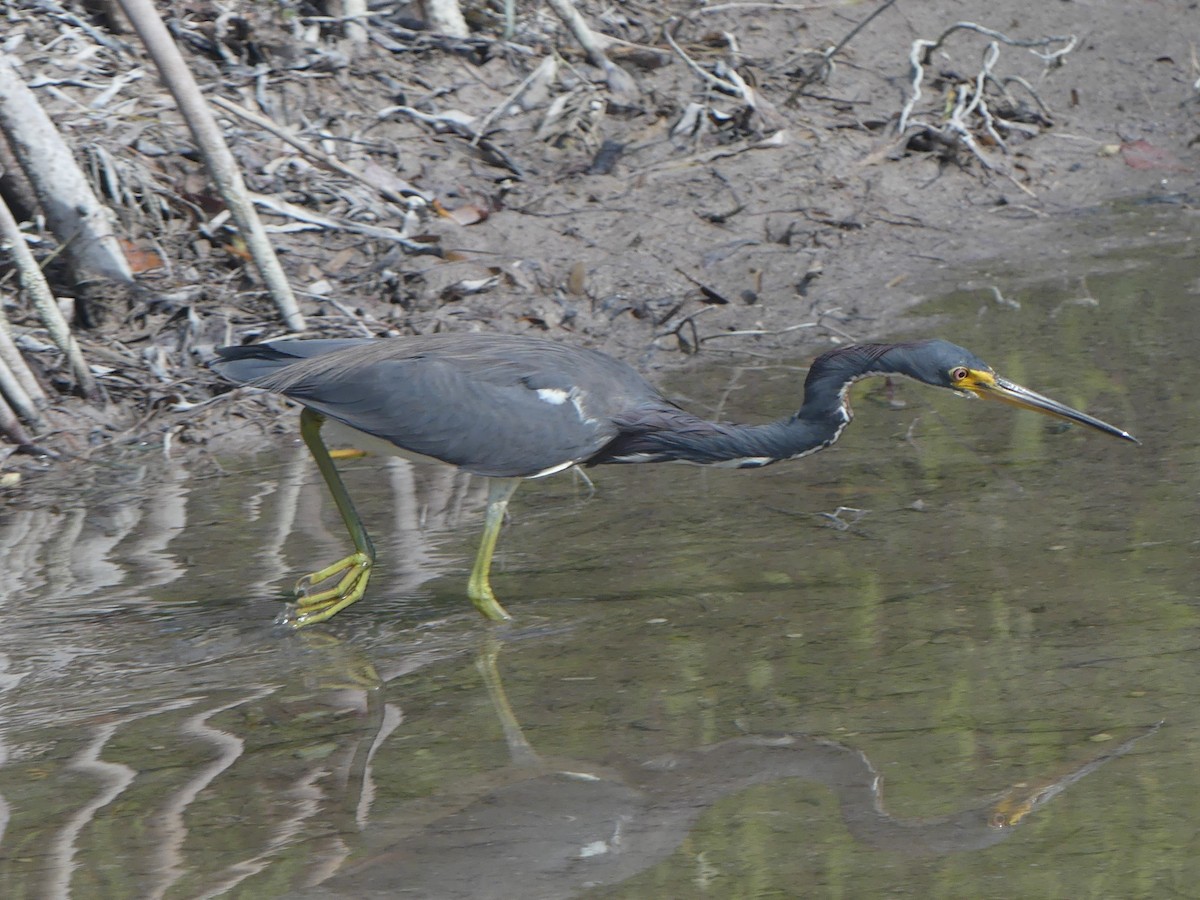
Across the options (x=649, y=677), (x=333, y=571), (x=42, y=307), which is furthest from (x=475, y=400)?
(x=42, y=307)

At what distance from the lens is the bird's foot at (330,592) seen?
15.9 ft

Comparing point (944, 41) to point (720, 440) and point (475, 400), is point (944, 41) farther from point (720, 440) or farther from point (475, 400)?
point (475, 400)

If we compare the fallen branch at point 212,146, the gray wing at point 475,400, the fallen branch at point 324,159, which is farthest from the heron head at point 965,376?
the fallen branch at point 324,159

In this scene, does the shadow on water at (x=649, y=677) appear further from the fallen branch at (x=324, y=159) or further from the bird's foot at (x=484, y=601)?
the fallen branch at (x=324, y=159)

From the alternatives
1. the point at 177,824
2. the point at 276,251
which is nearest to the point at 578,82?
the point at 276,251

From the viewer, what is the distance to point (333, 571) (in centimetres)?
498

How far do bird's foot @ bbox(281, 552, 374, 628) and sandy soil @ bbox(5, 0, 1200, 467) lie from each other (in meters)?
1.99

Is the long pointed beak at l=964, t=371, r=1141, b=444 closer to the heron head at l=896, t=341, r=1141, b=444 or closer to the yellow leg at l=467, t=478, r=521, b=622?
the heron head at l=896, t=341, r=1141, b=444

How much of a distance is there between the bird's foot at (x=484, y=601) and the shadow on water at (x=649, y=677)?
0.07m

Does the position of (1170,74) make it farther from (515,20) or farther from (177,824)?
(177,824)

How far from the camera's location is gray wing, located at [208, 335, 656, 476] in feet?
15.9

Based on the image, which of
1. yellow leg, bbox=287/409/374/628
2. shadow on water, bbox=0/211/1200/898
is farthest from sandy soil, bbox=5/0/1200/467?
yellow leg, bbox=287/409/374/628

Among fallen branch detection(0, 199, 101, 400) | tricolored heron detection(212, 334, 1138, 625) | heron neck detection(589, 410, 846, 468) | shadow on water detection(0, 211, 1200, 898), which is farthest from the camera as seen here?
fallen branch detection(0, 199, 101, 400)

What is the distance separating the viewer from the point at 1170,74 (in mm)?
10406
